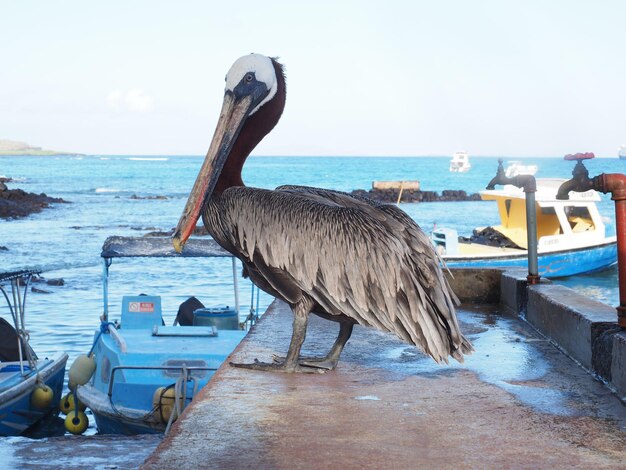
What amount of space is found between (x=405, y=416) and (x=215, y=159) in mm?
1729

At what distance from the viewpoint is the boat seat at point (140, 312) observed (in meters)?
9.80

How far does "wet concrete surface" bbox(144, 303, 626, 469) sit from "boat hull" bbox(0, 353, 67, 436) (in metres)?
4.63

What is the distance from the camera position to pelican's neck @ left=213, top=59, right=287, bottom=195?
4656mm

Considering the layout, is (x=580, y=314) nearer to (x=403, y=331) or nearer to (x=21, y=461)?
(x=403, y=331)

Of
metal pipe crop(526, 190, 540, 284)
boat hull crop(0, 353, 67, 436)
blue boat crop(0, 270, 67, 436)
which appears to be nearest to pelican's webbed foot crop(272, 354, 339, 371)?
metal pipe crop(526, 190, 540, 284)

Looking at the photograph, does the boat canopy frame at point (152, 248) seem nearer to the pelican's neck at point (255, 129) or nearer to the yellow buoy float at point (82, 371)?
the yellow buoy float at point (82, 371)

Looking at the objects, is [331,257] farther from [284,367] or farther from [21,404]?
[21,404]

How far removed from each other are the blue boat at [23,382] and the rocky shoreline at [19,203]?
31.3 metres

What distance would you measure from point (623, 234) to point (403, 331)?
44.6 inches

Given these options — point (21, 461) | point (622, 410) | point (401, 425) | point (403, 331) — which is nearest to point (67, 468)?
point (21, 461)

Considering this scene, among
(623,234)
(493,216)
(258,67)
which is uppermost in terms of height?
(258,67)

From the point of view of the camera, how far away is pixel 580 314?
186 inches

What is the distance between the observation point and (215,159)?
15.1 feet

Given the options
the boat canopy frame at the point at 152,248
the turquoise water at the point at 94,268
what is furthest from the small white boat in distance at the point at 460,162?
the boat canopy frame at the point at 152,248
